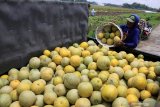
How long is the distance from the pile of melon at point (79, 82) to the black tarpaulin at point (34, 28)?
0.80 ft

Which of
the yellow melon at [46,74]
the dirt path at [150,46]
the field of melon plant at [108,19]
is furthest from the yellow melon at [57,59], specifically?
the dirt path at [150,46]

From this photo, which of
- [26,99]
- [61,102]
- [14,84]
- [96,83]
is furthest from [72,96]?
[14,84]

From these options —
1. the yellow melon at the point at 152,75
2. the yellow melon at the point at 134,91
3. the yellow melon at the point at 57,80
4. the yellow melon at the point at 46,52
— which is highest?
the yellow melon at the point at 46,52

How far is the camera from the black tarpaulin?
15.9 feet

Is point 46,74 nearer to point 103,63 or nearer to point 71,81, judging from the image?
point 71,81

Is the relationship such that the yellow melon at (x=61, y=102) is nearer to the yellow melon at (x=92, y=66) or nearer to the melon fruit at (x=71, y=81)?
the melon fruit at (x=71, y=81)

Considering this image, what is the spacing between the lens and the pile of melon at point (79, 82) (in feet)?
13.8

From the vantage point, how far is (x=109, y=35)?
689 cm

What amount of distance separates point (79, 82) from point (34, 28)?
1634 millimetres

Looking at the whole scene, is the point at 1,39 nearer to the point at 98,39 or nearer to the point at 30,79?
the point at 30,79

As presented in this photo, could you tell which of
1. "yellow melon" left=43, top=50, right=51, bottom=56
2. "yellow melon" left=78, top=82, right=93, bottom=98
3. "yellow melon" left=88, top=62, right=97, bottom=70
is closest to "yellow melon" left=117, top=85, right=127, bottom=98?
"yellow melon" left=78, top=82, right=93, bottom=98

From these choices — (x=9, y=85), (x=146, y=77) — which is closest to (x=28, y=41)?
(x=9, y=85)

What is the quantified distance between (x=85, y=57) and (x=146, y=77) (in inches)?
50.7

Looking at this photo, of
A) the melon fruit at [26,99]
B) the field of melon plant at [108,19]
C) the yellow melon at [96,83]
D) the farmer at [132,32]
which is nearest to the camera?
the melon fruit at [26,99]
